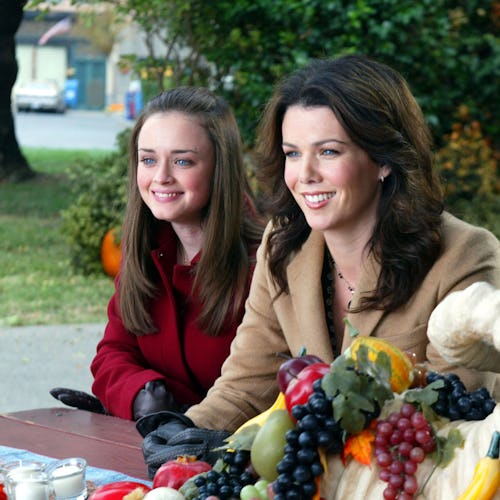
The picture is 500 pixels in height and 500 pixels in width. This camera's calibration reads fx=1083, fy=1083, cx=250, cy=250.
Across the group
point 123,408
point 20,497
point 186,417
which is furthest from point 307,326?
point 20,497

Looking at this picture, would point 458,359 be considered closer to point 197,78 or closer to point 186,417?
point 186,417

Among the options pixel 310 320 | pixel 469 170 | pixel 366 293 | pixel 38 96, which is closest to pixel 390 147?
pixel 366 293

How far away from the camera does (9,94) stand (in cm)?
1318

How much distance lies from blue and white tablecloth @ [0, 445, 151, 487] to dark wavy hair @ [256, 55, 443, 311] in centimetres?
71

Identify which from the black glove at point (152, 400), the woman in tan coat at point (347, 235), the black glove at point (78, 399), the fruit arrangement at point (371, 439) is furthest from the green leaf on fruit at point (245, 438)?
the black glove at point (78, 399)

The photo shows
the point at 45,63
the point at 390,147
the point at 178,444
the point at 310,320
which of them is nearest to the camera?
the point at 178,444

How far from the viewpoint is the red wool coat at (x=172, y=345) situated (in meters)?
3.30

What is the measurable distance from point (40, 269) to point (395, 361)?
7.82 metres

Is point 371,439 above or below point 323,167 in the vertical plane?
below

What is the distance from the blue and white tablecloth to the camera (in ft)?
7.68

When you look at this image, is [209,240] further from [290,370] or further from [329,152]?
[290,370]

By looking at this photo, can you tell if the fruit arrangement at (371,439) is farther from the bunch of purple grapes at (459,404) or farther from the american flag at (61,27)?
the american flag at (61,27)

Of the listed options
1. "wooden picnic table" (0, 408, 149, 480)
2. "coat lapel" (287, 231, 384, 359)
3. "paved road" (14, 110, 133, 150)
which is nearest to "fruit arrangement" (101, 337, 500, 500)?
"wooden picnic table" (0, 408, 149, 480)

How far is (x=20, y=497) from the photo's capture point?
2.00 m
